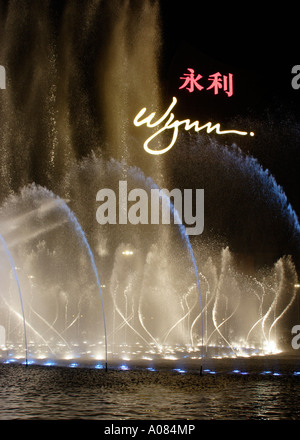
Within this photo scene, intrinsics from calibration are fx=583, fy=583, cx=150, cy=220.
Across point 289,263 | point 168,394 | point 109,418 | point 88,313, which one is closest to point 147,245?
point 88,313

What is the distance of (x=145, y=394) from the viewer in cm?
1330

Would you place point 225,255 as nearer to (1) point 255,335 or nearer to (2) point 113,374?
(1) point 255,335

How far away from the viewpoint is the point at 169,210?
110 feet

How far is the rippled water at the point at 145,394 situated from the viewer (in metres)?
10.8
